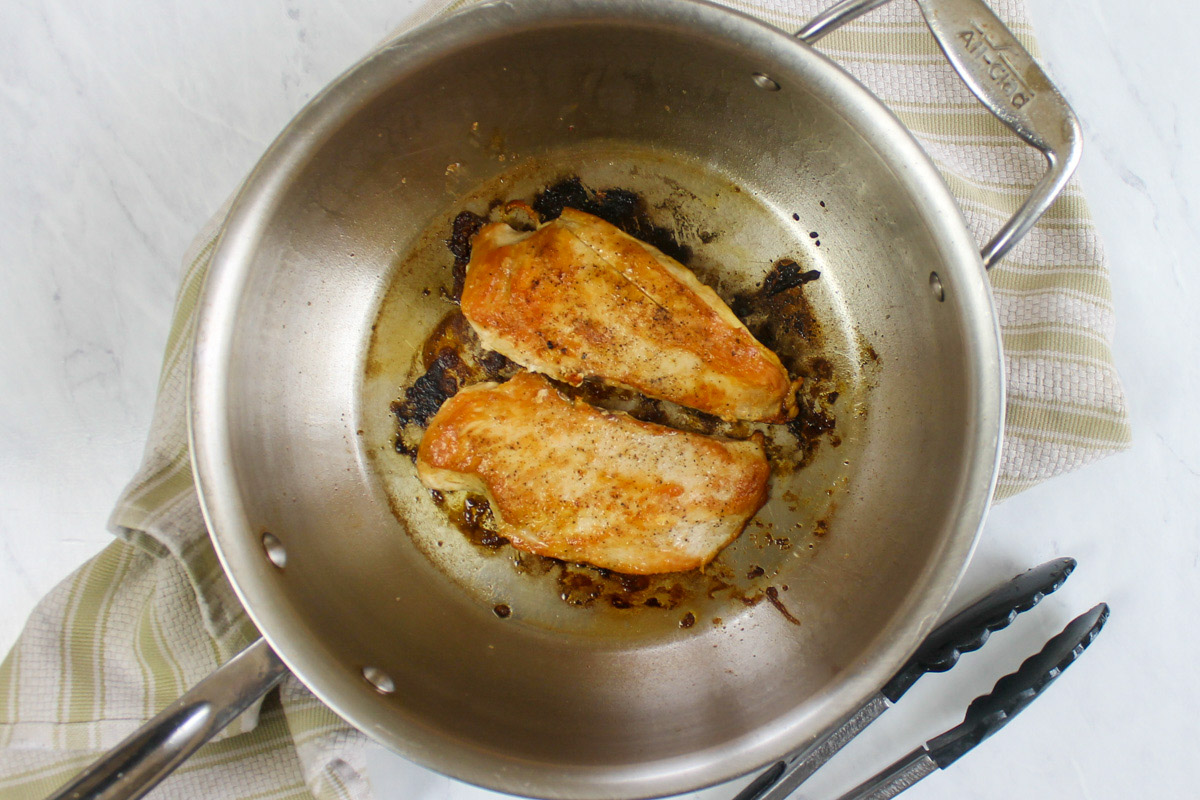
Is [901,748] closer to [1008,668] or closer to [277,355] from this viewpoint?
[1008,668]

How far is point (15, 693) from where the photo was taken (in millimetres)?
1376

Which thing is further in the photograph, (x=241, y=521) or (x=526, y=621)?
(x=526, y=621)

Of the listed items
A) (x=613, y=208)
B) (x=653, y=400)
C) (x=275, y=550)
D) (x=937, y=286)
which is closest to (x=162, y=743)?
(x=275, y=550)

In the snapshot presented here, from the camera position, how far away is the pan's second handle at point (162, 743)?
107 cm

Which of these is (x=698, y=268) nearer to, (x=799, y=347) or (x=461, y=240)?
(x=799, y=347)

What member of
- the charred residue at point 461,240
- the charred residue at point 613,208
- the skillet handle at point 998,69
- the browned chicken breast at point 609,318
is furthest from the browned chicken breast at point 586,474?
the skillet handle at point 998,69

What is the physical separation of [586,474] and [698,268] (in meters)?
0.52

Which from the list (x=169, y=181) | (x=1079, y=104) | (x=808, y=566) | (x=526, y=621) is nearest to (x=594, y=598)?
(x=526, y=621)

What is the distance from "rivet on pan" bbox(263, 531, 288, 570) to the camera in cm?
130

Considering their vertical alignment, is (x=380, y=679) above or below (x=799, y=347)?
below

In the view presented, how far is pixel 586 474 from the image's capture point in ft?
4.63

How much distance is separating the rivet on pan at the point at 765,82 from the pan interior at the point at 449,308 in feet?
0.05

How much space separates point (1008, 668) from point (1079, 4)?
1533mm

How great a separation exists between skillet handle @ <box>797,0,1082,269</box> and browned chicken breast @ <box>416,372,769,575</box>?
65cm
